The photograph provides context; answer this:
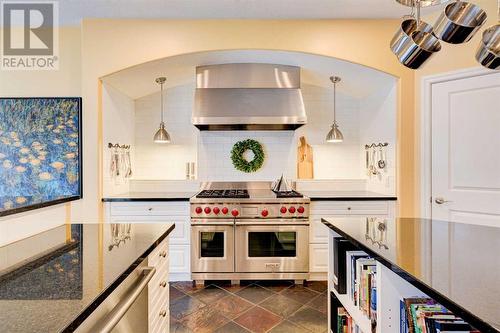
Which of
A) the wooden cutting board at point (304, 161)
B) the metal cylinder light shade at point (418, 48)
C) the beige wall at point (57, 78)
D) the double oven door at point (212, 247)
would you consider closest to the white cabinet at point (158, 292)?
the double oven door at point (212, 247)

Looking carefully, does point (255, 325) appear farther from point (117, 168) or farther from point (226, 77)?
point (226, 77)

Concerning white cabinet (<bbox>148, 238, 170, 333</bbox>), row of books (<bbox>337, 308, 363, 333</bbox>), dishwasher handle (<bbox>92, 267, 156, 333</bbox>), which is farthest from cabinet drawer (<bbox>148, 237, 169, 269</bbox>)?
row of books (<bbox>337, 308, 363, 333</bbox>)

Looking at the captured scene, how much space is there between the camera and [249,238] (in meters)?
3.03

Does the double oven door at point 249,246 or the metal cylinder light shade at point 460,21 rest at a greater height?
the metal cylinder light shade at point 460,21

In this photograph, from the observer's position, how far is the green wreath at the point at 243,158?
12.2ft

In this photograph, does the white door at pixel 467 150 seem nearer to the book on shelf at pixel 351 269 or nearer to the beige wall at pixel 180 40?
the beige wall at pixel 180 40

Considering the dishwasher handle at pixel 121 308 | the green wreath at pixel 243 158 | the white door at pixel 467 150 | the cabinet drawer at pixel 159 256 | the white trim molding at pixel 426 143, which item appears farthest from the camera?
the green wreath at pixel 243 158

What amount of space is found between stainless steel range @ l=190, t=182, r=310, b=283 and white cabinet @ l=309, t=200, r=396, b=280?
0.27ft

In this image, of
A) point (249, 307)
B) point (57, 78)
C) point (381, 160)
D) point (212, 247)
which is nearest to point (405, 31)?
point (381, 160)

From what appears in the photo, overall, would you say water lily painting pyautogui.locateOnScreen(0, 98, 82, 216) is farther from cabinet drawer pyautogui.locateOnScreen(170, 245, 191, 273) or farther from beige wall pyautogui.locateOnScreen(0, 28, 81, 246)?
cabinet drawer pyautogui.locateOnScreen(170, 245, 191, 273)

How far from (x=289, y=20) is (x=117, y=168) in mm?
2423

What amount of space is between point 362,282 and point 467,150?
2000 millimetres

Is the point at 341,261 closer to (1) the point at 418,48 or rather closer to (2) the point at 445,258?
(2) the point at 445,258

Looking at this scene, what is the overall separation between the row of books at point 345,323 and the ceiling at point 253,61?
234cm
